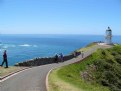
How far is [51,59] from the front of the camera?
44.2 m

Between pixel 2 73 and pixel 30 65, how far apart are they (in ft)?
34.5

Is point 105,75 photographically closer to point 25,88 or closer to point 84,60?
point 84,60

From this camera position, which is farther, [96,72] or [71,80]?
[96,72]

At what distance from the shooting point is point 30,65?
38469mm

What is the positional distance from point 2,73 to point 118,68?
2193 cm

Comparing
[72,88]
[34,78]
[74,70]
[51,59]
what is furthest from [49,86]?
[51,59]

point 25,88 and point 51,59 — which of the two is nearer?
point 25,88

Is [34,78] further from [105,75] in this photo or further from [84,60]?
[84,60]

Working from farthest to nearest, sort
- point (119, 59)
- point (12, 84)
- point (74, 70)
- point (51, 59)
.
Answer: point (119, 59) < point (51, 59) < point (74, 70) < point (12, 84)

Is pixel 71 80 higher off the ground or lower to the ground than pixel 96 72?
higher

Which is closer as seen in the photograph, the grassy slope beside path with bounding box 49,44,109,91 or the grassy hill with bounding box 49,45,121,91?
the grassy slope beside path with bounding box 49,44,109,91

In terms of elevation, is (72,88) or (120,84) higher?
(72,88)

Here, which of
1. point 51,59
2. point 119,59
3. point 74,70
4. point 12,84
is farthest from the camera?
point 119,59

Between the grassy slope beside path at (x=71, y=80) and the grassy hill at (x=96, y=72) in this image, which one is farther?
the grassy hill at (x=96, y=72)
